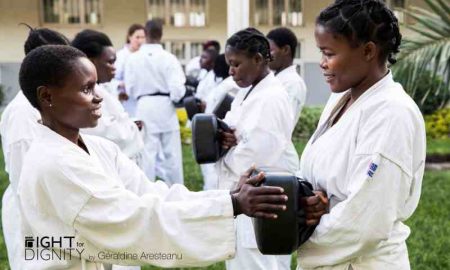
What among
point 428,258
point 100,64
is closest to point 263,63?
point 100,64

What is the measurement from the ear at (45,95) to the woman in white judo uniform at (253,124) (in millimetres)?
1634

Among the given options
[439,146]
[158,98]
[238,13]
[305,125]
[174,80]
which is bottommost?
[439,146]

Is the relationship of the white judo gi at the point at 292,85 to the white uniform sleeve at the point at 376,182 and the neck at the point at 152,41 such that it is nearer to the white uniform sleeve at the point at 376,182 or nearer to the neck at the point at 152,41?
the neck at the point at 152,41

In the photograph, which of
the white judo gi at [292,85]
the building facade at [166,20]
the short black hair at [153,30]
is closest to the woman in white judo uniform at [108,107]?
the white judo gi at [292,85]

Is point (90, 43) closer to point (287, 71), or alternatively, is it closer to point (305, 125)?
point (287, 71)

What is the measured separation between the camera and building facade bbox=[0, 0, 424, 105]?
1511cm

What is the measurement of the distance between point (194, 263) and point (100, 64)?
8.36 feet

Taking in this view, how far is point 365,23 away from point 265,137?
1637 mm

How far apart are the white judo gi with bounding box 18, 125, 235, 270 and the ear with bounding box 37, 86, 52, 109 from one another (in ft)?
0.41

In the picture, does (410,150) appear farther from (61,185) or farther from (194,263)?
(61,185)

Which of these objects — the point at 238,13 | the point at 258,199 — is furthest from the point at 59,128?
the point at 238,13

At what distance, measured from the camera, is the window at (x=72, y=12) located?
15.2 meters

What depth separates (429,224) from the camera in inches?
254

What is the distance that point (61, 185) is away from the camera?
87.2 inches
